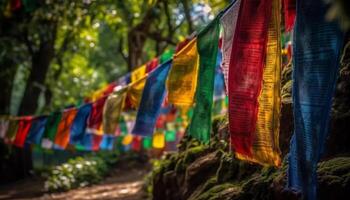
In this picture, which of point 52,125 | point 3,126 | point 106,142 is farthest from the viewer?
point 3,126

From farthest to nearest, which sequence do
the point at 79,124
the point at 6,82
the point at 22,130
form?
the point at 6,82 → the point at 22,130 → the point at 79,124

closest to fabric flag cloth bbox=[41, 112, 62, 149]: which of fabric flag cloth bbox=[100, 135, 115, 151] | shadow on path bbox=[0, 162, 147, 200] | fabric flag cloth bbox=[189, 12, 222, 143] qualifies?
shadow on path bbox=[0, 162, 147, 200]

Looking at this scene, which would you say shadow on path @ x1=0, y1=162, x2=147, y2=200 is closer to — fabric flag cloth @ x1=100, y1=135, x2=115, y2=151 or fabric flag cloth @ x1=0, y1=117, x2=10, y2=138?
fabric flag cloth @ x1=100, y1=135, x2=115, y2=151

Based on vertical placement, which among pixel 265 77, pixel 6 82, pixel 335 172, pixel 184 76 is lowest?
pixel 335 172

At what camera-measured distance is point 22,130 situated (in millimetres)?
12633

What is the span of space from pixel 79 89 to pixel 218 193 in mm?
15798

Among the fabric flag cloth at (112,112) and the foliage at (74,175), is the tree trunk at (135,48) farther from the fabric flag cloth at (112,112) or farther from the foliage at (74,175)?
the fabric flag cloth at (112,112)

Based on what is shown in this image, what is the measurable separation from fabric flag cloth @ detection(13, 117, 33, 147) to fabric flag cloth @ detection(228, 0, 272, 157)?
9051mm

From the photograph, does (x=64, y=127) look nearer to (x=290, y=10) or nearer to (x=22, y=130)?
(x=22, y=130)

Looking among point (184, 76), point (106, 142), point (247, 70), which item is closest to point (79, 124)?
point (106, 142)

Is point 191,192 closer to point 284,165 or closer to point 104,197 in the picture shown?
point 284,165

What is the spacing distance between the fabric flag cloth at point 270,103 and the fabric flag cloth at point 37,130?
28.3ft

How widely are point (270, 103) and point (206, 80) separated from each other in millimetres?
1205

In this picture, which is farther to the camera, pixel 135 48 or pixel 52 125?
pixel 135 48
